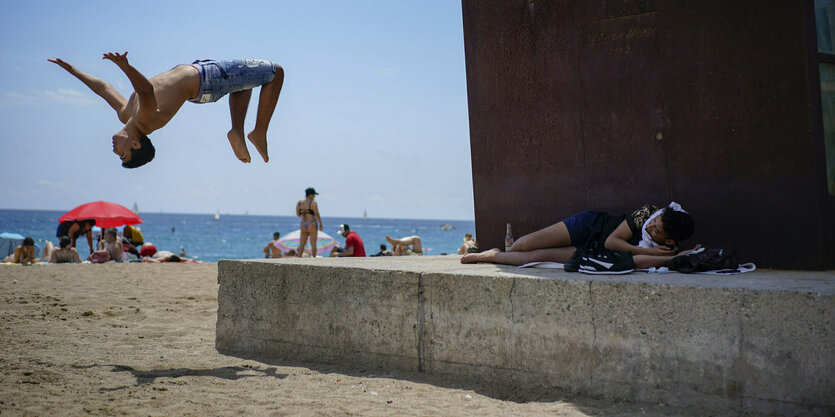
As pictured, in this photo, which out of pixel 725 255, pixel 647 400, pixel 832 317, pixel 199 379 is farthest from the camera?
pixel 199 379

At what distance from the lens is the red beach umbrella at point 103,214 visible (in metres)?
17.6

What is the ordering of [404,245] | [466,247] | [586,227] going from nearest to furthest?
[586,227], [466,247], [404,245]

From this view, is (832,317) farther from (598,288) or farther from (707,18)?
(707,18)

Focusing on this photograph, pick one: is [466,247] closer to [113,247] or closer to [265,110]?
[265,110]

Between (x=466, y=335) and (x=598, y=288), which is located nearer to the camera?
(x=598, y=288)

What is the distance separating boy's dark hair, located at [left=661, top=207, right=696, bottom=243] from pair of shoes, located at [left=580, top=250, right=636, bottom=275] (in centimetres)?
48

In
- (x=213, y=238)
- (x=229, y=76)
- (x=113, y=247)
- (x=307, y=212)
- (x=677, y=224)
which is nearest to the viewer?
(x=677, y=224)

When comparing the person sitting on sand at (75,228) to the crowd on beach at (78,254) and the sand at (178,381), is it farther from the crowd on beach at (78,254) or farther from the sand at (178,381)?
the sand at (178,381)

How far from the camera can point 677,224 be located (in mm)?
4496

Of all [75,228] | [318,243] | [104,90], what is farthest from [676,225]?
[75,228]

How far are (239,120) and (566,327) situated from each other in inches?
128

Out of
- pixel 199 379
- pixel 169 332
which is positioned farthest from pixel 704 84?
pixel 169 332

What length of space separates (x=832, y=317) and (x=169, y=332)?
598 centimetres

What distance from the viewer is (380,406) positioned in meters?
3.95
